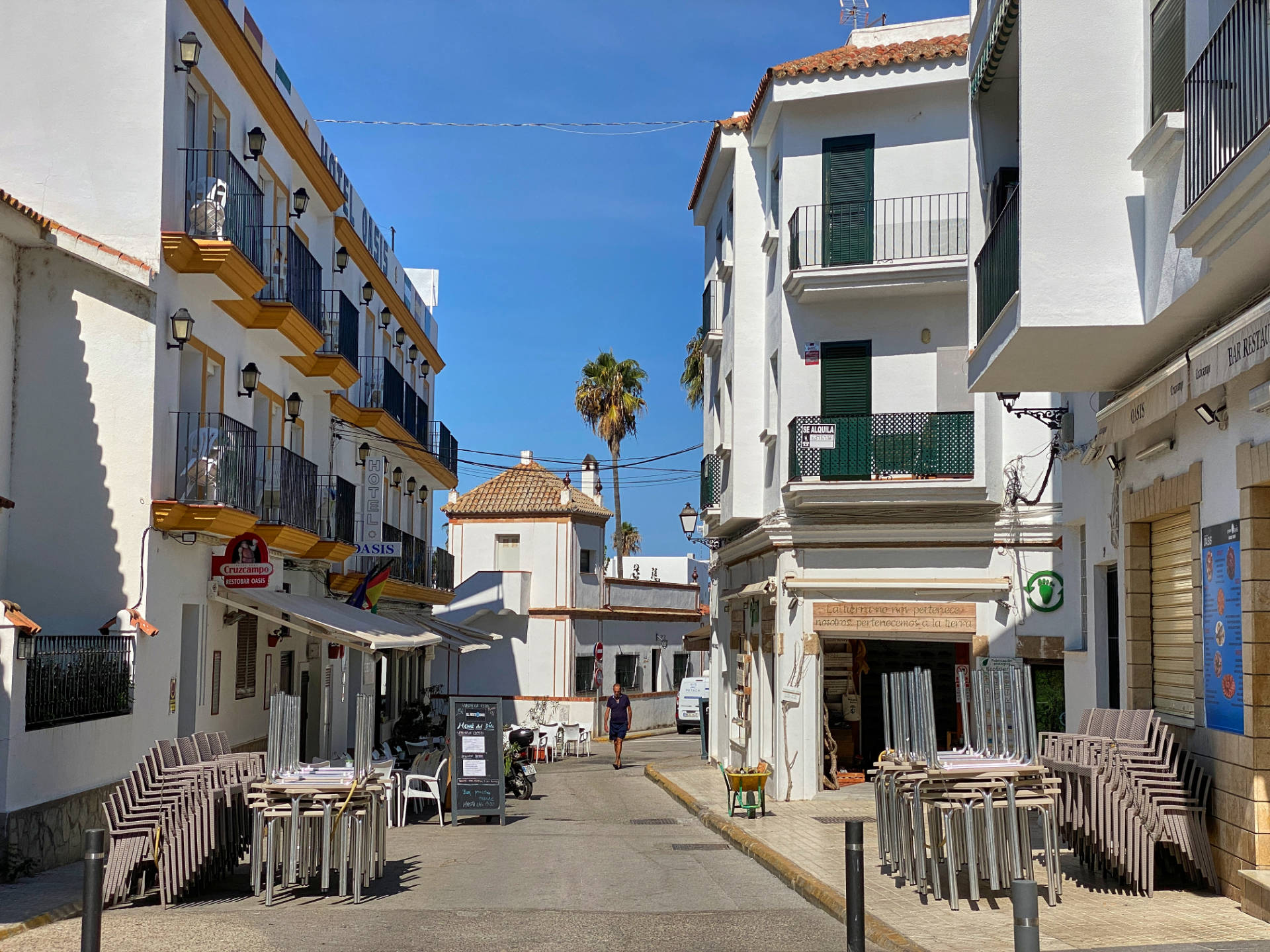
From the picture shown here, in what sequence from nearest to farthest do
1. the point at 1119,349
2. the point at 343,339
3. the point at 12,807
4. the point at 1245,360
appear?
the point at 1245,360 → the point at 1119,349 → the point at 12,807 → the point at 343,339

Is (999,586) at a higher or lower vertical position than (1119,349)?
lower

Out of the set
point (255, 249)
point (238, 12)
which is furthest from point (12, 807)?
point (238, 12)

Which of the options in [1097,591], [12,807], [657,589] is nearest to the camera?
[12,807]

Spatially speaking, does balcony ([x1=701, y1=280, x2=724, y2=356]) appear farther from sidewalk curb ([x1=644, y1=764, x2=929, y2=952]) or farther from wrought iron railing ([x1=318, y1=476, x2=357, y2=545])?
sidewalk curb ([x1=644, y1=764, x2=929, y2=952])

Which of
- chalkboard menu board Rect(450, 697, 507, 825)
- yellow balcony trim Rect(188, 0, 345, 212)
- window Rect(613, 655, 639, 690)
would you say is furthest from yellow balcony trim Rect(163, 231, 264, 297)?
window Rect(613, 655, 639, 690)

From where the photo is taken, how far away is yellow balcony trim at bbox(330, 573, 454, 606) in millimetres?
27906

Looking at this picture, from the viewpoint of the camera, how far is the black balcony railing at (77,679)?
13406 millimetres

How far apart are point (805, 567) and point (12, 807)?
1248 centimetres

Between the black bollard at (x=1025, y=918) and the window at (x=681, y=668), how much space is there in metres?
47.1

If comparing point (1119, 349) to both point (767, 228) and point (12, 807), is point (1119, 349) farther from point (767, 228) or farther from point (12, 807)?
point (767, 228)

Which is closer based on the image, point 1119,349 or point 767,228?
point 1119,349

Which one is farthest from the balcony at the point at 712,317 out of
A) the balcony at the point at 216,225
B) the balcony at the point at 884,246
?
the balcony at the point at 216,225

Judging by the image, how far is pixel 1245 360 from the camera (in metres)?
9.72

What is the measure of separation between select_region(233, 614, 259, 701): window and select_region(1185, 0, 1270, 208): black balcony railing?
15.9 meters
